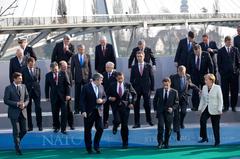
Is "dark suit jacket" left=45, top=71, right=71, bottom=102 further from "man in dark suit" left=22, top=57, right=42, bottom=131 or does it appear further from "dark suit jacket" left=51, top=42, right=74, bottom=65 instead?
"dark suit jacket" left=51, top=42, right=74, bottom=65

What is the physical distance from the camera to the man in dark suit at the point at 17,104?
9.35m

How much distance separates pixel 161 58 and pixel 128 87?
393 cm

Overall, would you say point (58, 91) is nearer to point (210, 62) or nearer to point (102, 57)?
point (102, 57)

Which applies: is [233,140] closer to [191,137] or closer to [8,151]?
[191,137]

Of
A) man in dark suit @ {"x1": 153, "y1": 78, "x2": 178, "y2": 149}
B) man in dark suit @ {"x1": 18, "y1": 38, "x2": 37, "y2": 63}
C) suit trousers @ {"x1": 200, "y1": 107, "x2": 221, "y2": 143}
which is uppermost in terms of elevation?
man in dark suit @ {"x1": 18, "y1": 38, "x2": 37, "y2": 63}

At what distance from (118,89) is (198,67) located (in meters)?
2.07

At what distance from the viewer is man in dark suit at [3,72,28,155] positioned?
935 centimetres

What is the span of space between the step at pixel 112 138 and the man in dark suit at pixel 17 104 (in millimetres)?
802

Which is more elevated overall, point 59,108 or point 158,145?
point 59,108

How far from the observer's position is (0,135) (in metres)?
10.3

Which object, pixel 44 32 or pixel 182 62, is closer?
pixel 182 62

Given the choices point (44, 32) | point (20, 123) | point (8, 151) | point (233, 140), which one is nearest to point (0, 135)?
point (8, 151)

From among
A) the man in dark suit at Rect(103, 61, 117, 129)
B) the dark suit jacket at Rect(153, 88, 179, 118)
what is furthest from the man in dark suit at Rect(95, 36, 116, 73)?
the dark suit jacket at Rect(153, 88, 179, 118)

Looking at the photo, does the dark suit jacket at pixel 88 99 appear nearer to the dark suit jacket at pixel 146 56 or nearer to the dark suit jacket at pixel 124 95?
the dark suit jacket at pixel 124 95
